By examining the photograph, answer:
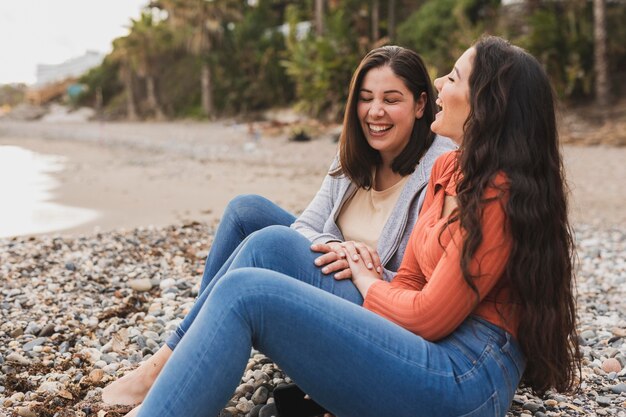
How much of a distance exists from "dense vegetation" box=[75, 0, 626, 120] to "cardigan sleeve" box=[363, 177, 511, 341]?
44.8ft

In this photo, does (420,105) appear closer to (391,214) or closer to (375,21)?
(391,214)

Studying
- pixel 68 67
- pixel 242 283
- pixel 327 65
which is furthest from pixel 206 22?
pixel 68 67

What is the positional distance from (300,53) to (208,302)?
1769cm

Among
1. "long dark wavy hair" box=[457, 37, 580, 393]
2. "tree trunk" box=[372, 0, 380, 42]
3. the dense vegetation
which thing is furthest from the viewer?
"tree trunk" box=[372, 0, 380, 42]

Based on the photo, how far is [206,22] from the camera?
25859 mm

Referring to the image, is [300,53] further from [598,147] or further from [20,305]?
[20,305]

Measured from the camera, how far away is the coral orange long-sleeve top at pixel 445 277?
1.58 m

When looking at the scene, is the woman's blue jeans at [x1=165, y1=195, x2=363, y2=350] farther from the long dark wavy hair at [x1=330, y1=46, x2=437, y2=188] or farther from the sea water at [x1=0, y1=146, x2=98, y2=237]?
the sea water at [x1=0, y1=146, x2=98, y2=237]

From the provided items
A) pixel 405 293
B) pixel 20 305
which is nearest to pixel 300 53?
pixel 20 305

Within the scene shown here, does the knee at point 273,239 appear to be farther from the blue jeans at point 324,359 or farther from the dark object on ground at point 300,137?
the dark object on ground at point 300,137

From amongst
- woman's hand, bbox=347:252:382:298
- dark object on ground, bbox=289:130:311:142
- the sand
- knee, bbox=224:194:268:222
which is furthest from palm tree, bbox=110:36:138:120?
woman's hand, bbox=347:252:382:298

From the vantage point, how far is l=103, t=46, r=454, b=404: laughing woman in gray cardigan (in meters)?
2.20

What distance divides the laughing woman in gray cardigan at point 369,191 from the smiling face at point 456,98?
1.64 feet

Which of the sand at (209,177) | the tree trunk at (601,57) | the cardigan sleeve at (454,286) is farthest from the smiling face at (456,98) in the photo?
the tree trunk at (601,57)
